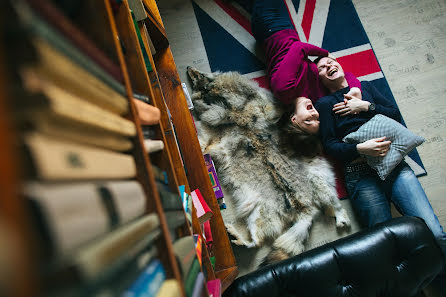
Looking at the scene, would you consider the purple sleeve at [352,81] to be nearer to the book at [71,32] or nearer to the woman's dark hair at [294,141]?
the woman's dark hair at [294,141]

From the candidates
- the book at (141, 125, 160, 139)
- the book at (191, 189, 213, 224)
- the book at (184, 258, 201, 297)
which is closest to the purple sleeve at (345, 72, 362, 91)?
the book at (191, 189, 213, 224)

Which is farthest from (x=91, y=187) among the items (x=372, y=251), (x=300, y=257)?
(x=372, y=251)

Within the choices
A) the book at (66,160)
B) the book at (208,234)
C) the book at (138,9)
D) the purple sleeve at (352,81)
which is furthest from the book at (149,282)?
the purple sleeve at (352,81)

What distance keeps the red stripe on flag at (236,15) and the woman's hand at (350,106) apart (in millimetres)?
1019

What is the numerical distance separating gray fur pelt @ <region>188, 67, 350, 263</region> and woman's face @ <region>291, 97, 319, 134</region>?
14cm

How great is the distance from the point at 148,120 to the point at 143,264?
0.43m

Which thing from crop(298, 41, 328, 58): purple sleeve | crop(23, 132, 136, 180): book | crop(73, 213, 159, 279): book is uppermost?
crop(298, 41, 328, 58): purple sleeve

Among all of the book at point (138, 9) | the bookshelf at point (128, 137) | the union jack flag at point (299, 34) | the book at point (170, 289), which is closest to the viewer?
the bookshelf at point (128, 137)

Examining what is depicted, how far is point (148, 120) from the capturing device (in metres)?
0.81

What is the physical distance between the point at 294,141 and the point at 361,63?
100 centimetres

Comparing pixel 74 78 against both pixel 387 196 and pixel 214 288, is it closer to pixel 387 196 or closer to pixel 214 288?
pixel 214 288

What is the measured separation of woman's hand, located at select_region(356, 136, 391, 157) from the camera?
5.60 feet

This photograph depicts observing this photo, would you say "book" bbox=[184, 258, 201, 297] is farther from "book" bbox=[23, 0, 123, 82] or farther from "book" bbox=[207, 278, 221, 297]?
"book" bbox=[23, 0, 123, 82]

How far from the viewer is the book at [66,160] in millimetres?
351
